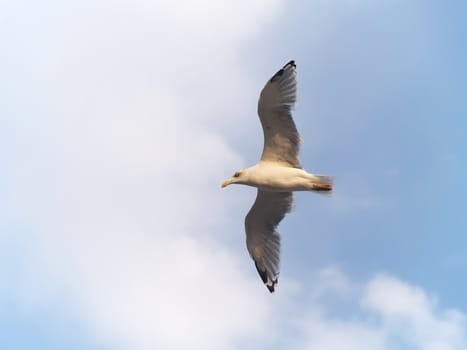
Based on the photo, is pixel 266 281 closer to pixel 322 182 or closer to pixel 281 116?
pixel 322 182

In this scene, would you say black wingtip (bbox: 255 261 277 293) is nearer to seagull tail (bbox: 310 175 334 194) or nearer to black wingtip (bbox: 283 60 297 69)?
seagull tail (bbox: 310 175 334 194)

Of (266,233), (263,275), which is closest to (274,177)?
(266,233)

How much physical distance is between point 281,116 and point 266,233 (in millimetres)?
3342

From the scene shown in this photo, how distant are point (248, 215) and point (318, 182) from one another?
2271 millimetres

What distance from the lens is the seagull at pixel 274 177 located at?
1297 centimetres

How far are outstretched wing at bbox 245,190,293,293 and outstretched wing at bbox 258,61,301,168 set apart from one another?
1445 mm

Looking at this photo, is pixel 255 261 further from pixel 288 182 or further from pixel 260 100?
pixel 260 100

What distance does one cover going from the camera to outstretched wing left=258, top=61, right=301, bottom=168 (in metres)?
12.9

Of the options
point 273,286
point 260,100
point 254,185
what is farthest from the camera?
point 273,286

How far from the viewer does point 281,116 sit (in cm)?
1305

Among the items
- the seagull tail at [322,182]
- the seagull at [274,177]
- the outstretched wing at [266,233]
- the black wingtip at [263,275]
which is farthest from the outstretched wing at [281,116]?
the black wingtip at [263,275]

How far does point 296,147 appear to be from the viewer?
530 inches

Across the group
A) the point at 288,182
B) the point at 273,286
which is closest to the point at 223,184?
the point at 288,182

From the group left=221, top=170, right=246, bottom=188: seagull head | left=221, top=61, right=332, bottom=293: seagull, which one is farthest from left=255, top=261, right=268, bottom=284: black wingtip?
left=221, top=170, right=246, bottom=188: seagull head
